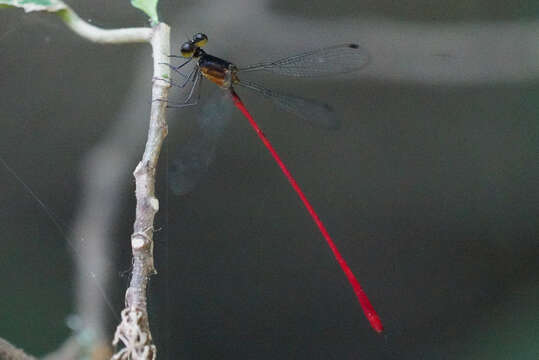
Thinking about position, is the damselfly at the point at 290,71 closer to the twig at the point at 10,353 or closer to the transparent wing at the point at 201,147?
the transparent wing at the point at 201,147

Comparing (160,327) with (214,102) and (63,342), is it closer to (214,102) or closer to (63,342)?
(63,342)

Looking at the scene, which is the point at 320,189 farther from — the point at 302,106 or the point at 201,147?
the point at 201,147

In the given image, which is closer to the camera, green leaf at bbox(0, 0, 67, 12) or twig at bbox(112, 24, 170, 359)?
twig at bbox(112, 24, 170, 359)

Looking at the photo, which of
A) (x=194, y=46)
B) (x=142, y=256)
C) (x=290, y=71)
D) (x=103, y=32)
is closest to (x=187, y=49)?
(x=194, y=46)

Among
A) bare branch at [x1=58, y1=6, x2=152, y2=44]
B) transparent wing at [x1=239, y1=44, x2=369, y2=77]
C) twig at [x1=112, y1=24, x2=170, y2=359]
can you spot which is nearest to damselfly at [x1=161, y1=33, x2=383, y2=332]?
transparent wing at [x1=239, y1=44, x2=369, y2=77]

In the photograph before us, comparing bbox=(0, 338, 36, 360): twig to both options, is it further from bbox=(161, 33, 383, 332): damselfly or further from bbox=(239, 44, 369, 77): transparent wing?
bbox=(239, 44, 369, 77): transparent wing

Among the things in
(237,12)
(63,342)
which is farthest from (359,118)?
(63,342)
